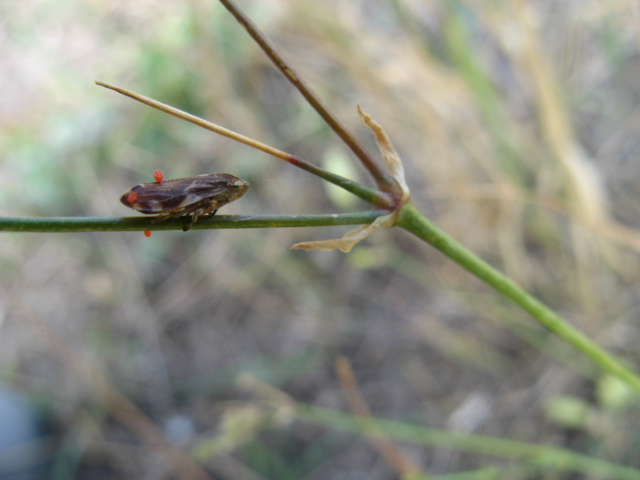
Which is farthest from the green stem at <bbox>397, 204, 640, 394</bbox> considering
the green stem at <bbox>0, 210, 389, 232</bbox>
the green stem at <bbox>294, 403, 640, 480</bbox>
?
the green stem at <bbox>294, 403, 640, 480</bbox>

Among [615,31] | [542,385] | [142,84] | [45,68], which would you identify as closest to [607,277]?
[542,385]

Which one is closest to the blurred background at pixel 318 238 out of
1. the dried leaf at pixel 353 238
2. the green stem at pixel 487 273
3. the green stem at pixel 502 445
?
the green stem at pixel 502 445

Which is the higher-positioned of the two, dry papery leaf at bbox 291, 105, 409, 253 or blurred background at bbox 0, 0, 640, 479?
blurred background at bbox 0, 0, 640, 479

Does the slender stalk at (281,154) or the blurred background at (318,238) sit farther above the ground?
the blurred background at (318,238)

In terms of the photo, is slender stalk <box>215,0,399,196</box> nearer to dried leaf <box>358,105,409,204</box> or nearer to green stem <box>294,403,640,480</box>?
dried leaf <box>358,105,409,204</box>

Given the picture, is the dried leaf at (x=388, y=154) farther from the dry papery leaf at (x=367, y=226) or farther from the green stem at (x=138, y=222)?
the green stem at (x=138, y=222)
